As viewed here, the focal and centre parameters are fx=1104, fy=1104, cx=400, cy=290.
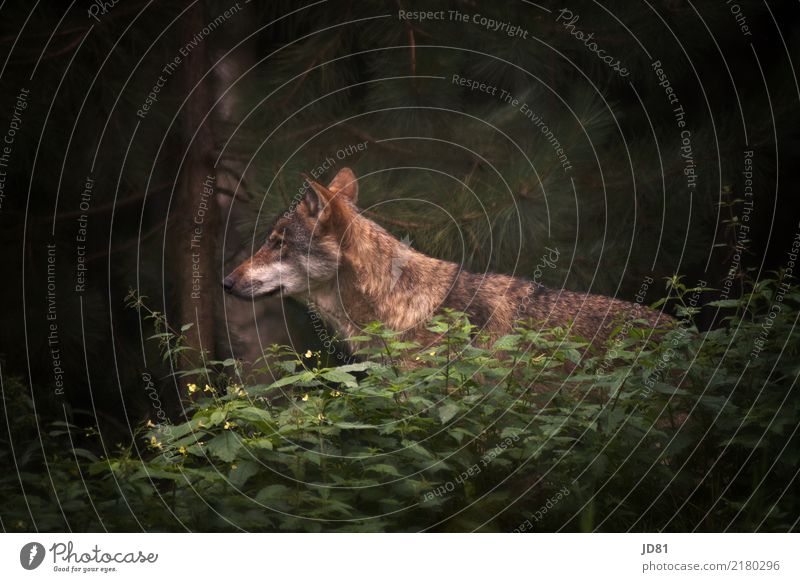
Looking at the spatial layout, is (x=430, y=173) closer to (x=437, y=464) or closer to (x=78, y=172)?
(x=78, y=172)

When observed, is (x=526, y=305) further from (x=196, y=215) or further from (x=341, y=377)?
(x=341, y=377)

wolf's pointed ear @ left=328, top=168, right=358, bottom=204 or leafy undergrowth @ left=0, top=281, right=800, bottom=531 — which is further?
wolf's pointed ear @ left=328, top=168, right=358, bottom=204

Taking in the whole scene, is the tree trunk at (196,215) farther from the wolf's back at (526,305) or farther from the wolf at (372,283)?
the wolf's back at (526,305)

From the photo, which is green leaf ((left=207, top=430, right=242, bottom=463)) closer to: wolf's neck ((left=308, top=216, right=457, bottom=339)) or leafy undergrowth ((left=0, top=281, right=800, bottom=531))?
leafy undergrowth ((left=0, top=281, right=800, bottom=531))

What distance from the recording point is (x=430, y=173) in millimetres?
6164

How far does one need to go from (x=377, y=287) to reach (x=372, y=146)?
79 cm

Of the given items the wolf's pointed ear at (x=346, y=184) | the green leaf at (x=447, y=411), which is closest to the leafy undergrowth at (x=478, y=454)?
the green leaf at (x=447, y=411)

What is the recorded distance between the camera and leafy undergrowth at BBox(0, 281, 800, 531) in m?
4.09

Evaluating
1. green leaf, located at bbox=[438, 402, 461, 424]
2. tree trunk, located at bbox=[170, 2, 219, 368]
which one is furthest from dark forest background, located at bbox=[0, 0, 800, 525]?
green leaf, located at bbox=[438, 402, 461, 424]

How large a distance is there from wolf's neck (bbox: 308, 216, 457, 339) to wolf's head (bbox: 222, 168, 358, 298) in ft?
0.27

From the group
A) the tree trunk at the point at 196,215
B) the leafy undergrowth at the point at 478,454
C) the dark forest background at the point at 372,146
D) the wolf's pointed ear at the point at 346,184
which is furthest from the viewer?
the wolf's pointed ear at the point at 346,184

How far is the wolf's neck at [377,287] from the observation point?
6.18m

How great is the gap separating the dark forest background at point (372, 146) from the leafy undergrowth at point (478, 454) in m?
1.04

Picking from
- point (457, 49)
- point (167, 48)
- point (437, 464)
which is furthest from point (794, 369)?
point (167, 48)
